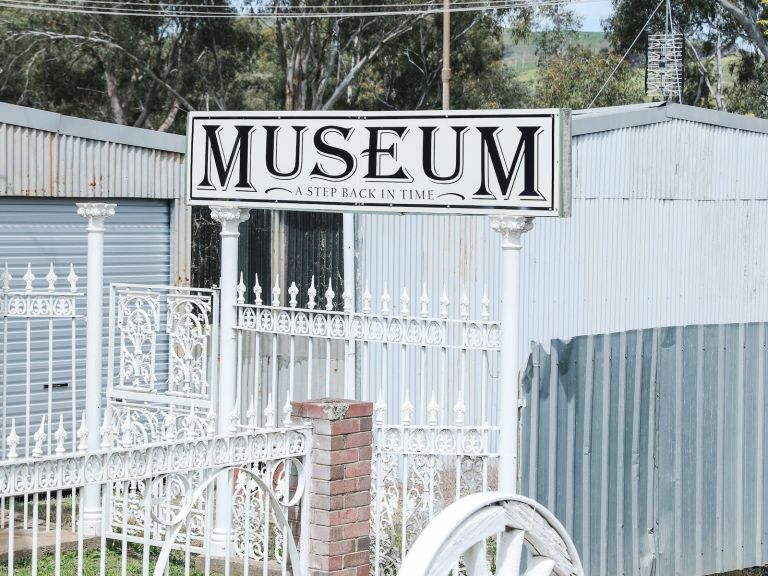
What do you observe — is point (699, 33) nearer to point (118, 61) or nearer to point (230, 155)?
point (118, 61)

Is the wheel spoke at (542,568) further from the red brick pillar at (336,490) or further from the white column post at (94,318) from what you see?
the white column post at (94,318)

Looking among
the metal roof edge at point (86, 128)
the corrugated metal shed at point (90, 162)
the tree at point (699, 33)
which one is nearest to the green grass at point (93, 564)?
the corrugated metal shed at point (90, 162)

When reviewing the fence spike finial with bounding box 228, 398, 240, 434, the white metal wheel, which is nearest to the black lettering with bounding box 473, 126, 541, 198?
the fence spike finial with bounding box 228, 398, 240, 434

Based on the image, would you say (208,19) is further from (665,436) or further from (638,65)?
(665,436)

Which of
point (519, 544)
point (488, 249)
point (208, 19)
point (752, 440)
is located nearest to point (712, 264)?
point (488, 249)

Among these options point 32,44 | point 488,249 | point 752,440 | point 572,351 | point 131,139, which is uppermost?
point 32,44

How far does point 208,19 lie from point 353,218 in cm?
2774

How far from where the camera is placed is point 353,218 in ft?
38.5

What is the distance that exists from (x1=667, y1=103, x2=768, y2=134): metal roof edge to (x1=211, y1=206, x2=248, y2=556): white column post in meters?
6.88

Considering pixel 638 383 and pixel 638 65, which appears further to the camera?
pixel 638 65

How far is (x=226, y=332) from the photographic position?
325 inches

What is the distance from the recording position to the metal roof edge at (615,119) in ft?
40.5

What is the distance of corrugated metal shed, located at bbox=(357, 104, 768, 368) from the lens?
11758 millimetres

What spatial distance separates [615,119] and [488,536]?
9.41 m
